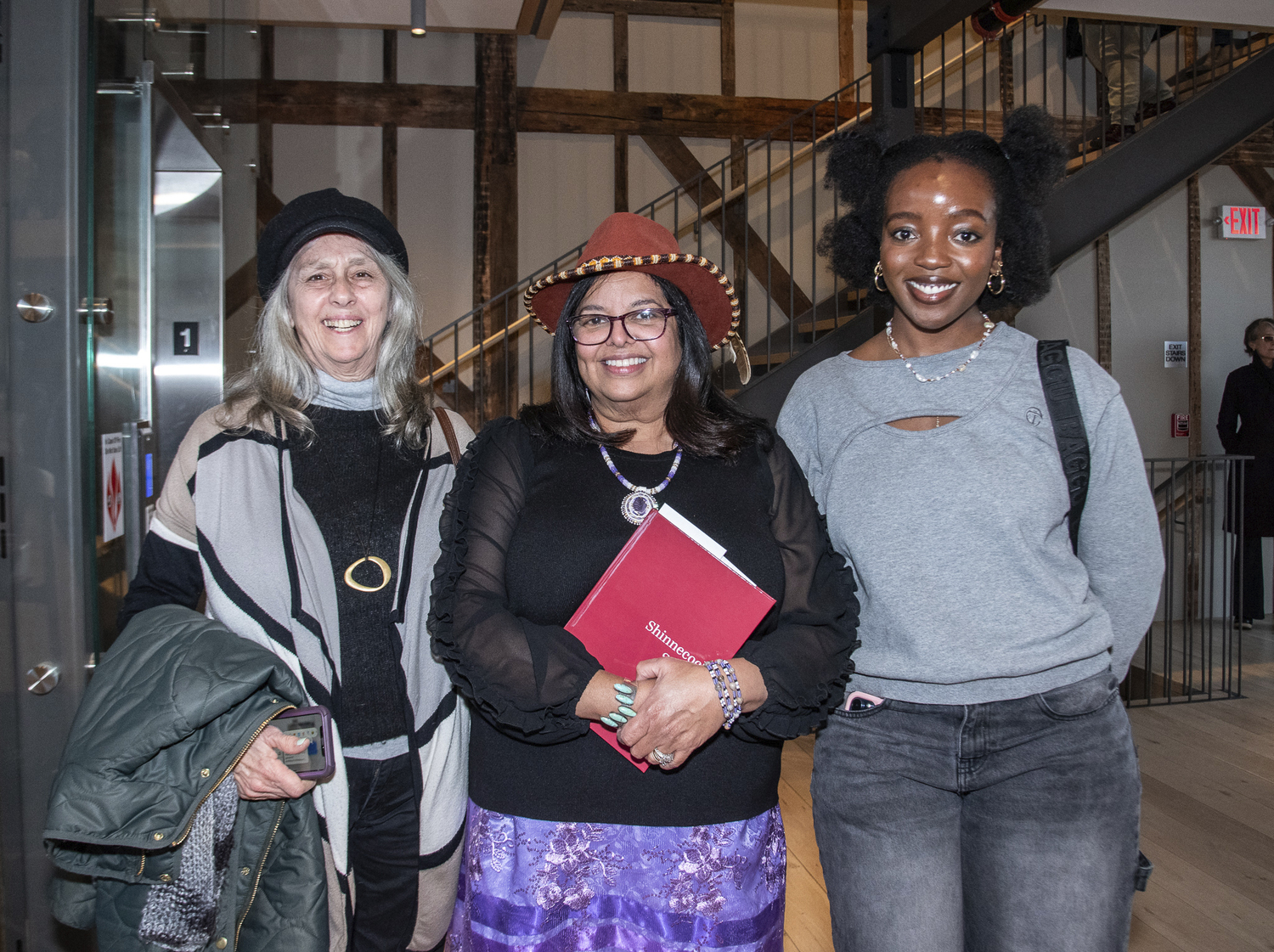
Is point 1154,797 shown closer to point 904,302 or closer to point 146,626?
point 904,302

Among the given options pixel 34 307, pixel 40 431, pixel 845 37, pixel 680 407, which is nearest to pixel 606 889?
pixel 680 407

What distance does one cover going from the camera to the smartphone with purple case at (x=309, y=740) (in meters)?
1.27

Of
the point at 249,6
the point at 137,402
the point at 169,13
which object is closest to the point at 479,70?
the point at 249,6

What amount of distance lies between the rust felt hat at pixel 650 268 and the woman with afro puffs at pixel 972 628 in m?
0.28

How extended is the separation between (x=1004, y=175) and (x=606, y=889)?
138 cm

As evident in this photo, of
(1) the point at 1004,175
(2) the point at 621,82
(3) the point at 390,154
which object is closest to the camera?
(1) the point at 1004,175

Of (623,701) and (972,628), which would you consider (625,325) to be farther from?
(972,628)

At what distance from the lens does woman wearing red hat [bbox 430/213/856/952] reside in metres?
1.29

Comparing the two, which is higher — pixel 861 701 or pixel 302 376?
pixel 302 376

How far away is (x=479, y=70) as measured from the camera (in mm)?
6887

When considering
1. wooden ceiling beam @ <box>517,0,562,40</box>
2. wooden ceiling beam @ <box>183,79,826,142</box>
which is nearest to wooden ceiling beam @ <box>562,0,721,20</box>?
wooden ceiling beam @ <box>517,0,562,40</box>

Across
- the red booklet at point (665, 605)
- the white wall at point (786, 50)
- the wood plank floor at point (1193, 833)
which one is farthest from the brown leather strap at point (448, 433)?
the white wall at point (786, 50)

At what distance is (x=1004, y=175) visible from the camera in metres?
1.60

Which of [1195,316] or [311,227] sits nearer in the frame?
[311,227]
